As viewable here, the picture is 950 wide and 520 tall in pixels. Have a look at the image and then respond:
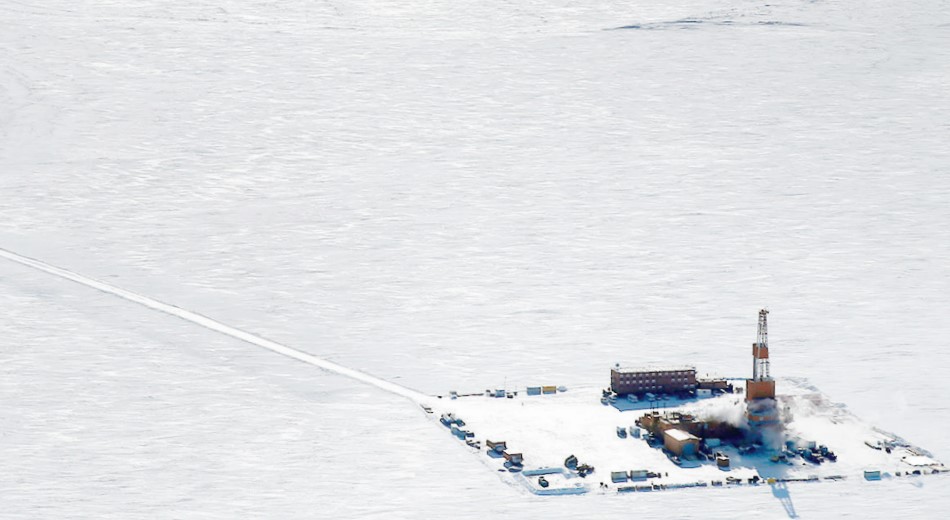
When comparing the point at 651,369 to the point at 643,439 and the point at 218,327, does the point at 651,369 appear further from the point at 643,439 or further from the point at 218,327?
the point at 218,327

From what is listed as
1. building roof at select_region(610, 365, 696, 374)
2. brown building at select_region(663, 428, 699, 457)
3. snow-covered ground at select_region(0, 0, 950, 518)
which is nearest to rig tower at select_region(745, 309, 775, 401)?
building roof at select_region(610, 365, 696, 374)

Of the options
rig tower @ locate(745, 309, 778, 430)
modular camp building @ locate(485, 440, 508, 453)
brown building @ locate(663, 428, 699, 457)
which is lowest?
modular camp building @ locate(485, 440, 508, 453)

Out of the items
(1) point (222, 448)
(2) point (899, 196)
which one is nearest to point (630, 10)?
(2) point (899, 196)

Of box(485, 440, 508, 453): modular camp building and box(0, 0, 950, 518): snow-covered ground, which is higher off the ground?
box(0, 0, 950, 518): snow-covered ground

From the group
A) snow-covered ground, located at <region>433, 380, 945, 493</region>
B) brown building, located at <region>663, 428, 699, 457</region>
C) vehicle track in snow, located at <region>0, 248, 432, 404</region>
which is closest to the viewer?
snow-covered ground, located at <region>433, 380, 945, 493</region>

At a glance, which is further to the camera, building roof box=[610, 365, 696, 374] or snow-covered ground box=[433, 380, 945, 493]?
building roof box=[610, 365, 696, 374]

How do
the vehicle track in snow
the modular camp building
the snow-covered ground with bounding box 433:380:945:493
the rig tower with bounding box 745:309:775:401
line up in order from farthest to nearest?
the vehicle track in snow → the rig tower with bounding box 745:309:775:401 → the modular camp building → the snow-covered ground with bounding box 433:380:945:493

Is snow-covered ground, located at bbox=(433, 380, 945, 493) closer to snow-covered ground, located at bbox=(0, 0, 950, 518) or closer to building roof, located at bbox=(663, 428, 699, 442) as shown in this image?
building roof, located at bbox=(663, 428, 699, 442)
